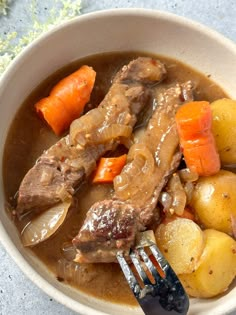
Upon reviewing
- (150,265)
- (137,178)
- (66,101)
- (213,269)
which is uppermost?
(66,101)

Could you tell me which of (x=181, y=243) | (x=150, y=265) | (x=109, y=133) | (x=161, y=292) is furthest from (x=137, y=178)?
(x=161, y=292)

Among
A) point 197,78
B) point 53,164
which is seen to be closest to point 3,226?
point 53,164

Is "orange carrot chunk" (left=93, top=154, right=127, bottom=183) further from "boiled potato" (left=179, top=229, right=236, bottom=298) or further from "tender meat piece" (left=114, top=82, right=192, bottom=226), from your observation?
"boiled potato" (left=179, top=229, right=236, bottom=298)

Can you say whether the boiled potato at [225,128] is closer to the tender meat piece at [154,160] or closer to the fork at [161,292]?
the tender meat piece at [154,160]

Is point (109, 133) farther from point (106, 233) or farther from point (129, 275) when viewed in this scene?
point (129, 275)

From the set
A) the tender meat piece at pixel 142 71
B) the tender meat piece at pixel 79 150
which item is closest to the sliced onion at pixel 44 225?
the tender meat piece at pixel 79 150

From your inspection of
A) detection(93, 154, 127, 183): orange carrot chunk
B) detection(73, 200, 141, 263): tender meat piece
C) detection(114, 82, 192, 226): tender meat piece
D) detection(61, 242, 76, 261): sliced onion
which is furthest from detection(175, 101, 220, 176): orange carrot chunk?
detection(61, 242, 76, 261): sliced onion

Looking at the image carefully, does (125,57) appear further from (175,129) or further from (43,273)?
(43,273)
